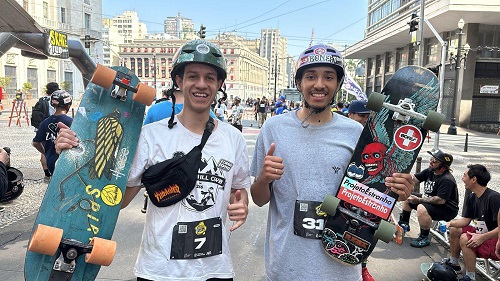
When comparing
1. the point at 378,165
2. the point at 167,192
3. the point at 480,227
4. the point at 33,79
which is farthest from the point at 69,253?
the point at 33,79

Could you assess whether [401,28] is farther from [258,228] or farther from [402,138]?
[402,138]

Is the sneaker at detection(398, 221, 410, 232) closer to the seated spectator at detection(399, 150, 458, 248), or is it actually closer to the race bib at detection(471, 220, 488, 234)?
the seated spectator at detection(399, 150, 458, 248)

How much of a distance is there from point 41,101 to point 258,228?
6.50 meters

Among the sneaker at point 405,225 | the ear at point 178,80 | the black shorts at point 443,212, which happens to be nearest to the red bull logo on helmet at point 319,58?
the ear at point 178,80

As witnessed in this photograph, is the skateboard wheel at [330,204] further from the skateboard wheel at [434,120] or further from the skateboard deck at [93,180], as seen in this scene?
the skateboard deck at [93,180]

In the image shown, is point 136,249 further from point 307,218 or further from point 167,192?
point 307,218

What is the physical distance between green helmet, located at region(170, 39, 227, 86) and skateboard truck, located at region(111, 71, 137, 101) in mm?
318

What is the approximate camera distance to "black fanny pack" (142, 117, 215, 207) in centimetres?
172

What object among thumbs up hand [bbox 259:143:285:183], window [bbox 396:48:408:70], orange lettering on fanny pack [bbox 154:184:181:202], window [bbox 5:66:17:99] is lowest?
orange lettering on fanny pack [bbox 154:184:181:202]

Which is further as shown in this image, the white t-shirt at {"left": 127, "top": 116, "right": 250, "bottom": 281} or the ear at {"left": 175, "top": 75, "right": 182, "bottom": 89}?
the ear at {"left": 175, "top": 75, "right": 182, "bottom": 89}

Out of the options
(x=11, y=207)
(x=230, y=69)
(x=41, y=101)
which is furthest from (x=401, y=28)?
(x=230, y=69)

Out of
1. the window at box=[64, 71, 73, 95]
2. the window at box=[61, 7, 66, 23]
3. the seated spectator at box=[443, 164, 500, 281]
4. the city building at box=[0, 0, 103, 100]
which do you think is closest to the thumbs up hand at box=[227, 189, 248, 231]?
the seated spectator at box=[443, 164, 500, 281]

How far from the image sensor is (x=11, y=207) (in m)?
5.55

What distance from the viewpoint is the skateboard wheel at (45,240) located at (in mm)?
1570
